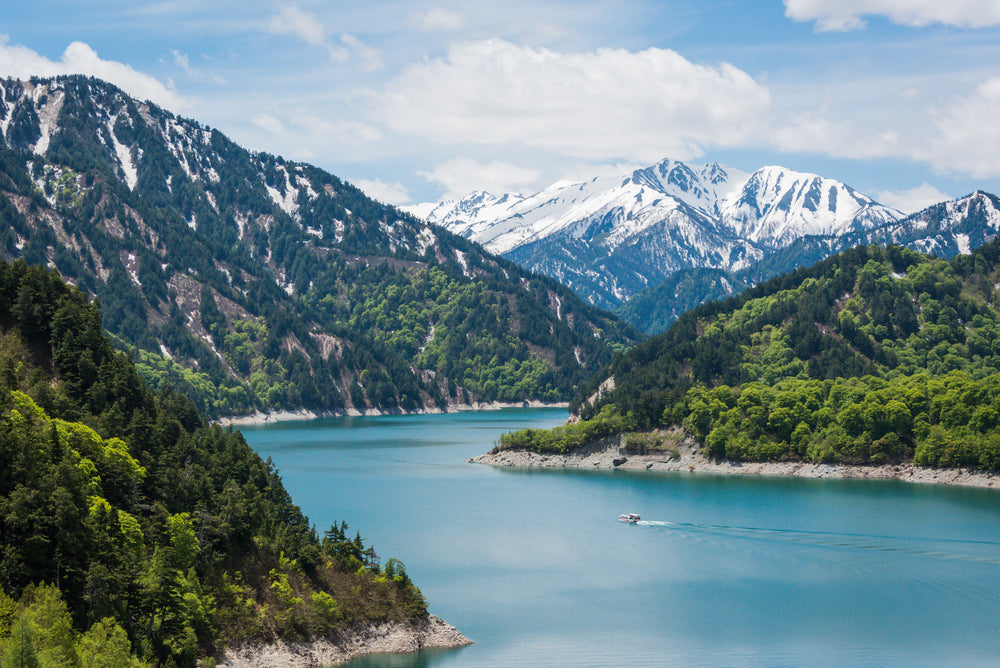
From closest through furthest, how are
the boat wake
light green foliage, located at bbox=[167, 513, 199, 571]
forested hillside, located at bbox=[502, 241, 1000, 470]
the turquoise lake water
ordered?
1. light green foliage, located at bbox=[167, 513, 199, 571]
2. the turquoise lake water
3. the boat wake
4. forested hillside, located at bbox=[502, 241, 1000, 470]

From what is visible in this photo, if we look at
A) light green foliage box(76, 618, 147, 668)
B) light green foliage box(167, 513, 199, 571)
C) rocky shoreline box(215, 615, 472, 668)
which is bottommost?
rocky shoreline box(215, 615, 472, 668)

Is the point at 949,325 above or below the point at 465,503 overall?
above

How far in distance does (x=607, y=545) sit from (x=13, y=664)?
5996 cm

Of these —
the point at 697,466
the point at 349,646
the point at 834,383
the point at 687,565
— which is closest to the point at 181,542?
the point at 349,646

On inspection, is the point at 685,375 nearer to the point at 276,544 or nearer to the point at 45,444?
the point at 276,544

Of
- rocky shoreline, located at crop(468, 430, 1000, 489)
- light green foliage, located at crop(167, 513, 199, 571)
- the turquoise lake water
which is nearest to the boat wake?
the turquoise lake water

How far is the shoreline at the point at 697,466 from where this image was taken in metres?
131

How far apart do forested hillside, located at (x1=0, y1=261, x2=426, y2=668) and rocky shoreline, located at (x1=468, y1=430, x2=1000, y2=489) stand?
80.7 m

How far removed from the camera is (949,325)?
631 feet

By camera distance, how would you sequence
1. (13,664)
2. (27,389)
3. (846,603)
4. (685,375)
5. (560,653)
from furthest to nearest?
1. (685,375)
2. (846,603)
3. (27,389)
4. (560,653)
5. (13,664)

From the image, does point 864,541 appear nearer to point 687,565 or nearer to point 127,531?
point 687,565

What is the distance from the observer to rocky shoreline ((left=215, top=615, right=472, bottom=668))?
184 ft

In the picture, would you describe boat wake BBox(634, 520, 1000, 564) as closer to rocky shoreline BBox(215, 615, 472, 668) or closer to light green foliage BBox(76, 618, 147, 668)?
rocky shoreline BBox(215, 615, 472, 668)

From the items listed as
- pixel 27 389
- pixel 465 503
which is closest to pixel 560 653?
pixel 27 389
